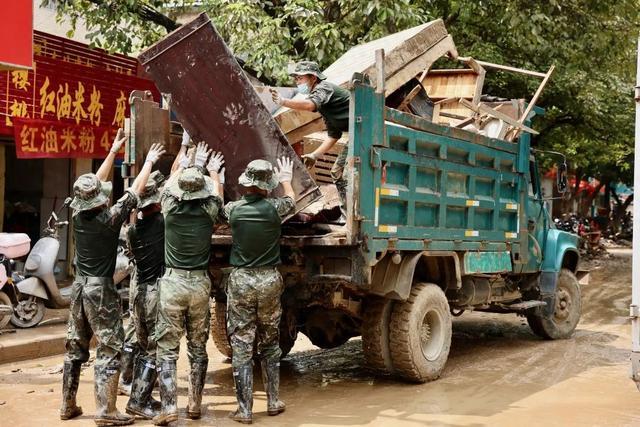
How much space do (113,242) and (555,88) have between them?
10948 millimetres

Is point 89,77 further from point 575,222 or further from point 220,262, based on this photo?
point 575,222

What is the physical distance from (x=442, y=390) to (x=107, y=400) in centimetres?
287

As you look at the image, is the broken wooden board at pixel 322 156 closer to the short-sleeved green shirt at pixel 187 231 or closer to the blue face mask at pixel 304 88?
the blue face mask at pixel 304 88

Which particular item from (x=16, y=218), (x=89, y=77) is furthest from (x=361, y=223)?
(x=16, y=218)

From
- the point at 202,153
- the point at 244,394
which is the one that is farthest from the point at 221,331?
the point at 202,153

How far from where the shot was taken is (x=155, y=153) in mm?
6406

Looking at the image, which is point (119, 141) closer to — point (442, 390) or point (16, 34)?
point (16, 34)

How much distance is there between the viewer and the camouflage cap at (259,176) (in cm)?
593

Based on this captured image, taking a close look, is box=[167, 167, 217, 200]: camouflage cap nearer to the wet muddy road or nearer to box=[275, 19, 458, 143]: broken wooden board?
box=[275, 19, 458, 143]: broken wooden board

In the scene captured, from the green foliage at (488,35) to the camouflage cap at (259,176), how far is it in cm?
432

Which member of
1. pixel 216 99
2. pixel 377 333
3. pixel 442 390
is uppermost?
pixel 216 99

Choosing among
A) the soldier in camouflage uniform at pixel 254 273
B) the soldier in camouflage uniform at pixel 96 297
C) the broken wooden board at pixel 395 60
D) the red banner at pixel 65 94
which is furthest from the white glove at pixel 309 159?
the red banner at pixel 65 94

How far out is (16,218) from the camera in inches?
550

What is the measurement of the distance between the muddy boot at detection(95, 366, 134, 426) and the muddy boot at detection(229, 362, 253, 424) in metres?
0.78
